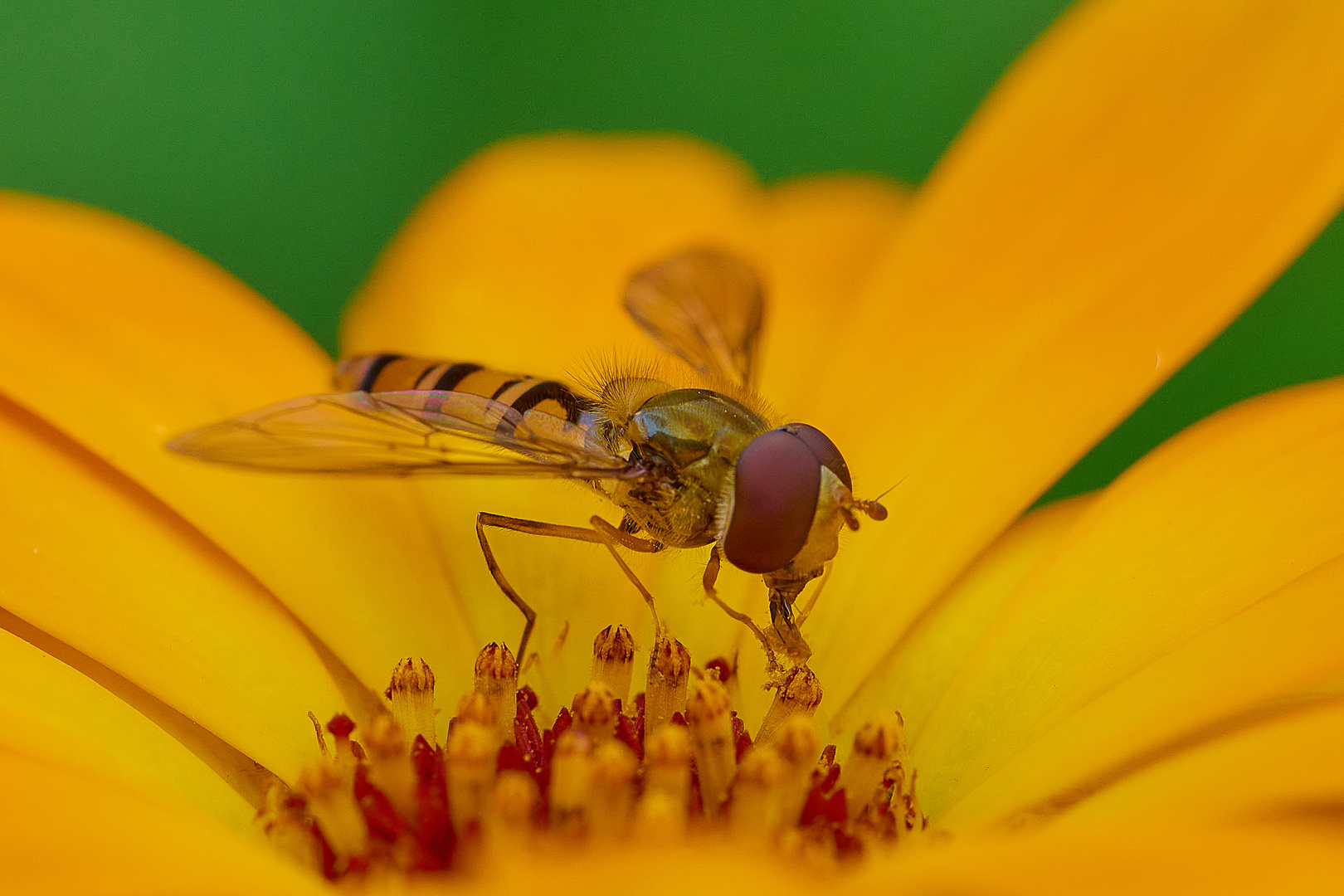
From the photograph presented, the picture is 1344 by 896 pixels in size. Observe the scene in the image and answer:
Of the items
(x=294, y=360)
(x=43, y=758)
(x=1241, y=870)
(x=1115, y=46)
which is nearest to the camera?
(x=1241, y=870)

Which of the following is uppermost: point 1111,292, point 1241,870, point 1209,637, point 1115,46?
point 1115,46

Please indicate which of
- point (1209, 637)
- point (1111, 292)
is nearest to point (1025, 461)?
point (1111, 292)

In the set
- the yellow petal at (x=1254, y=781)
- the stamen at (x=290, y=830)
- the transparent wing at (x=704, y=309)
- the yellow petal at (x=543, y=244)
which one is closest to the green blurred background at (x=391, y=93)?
the yellow petal at (x=543, y=244)

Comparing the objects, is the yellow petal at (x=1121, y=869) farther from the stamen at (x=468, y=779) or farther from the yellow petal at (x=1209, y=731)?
the stamen at (x=468, y=779)

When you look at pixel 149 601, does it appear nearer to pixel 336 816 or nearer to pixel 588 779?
pixel 336 816

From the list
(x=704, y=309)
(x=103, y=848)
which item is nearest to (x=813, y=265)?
(x=704, y=309)

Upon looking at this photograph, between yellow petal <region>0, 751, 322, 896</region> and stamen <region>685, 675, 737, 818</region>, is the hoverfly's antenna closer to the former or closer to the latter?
Answer: stamen <region>685, 675, 737, 818</region>

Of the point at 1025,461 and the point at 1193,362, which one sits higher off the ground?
the point at 1193,362

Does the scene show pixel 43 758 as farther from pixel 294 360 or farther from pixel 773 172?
pixel 773 172
